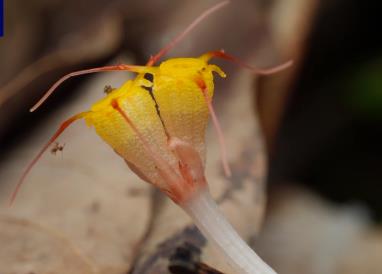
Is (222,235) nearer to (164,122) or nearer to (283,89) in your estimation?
(164,122)

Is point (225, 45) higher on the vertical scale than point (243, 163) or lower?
higher

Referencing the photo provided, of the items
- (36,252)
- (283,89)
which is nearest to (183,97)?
(36,252)

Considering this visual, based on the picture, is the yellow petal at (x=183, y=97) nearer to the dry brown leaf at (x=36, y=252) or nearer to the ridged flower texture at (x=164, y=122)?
the ridged flower texture at (x=164, y=122)

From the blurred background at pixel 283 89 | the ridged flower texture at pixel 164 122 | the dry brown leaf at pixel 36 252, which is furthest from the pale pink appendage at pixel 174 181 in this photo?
the blurred background at pixel 283 89

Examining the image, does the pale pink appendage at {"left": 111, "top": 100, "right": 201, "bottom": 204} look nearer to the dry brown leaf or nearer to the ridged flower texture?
the ridged flower texture

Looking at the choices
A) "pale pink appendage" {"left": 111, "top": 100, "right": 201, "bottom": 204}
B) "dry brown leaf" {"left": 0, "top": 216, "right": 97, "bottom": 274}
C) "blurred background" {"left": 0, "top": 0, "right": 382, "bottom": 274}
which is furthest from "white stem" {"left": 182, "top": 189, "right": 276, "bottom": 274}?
"blurred background" {"left": 0, "top": 0, "right": 382, "bottom": 274}

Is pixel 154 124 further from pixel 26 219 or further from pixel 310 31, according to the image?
pixel 310 31

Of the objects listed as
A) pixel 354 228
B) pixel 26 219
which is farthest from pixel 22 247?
pixel 354 228
